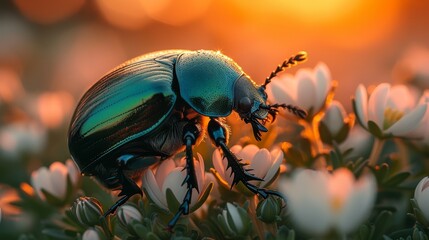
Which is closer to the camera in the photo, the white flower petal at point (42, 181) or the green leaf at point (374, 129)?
the green leaf at point (374, 129)

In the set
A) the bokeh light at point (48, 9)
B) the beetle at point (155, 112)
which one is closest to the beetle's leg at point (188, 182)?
the beetle at point (155, 112)

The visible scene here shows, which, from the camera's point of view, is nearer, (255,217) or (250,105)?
(255,217)

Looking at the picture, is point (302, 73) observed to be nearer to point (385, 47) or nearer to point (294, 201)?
point (294, 201)

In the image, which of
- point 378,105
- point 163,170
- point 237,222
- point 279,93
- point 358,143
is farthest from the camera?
point 358,143

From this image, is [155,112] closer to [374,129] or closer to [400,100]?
[374,129]

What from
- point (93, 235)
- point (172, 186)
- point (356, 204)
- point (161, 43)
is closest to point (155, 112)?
point (172, 186)

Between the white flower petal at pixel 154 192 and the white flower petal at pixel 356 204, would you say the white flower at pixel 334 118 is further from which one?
the white flower petal at pixel 356 204
